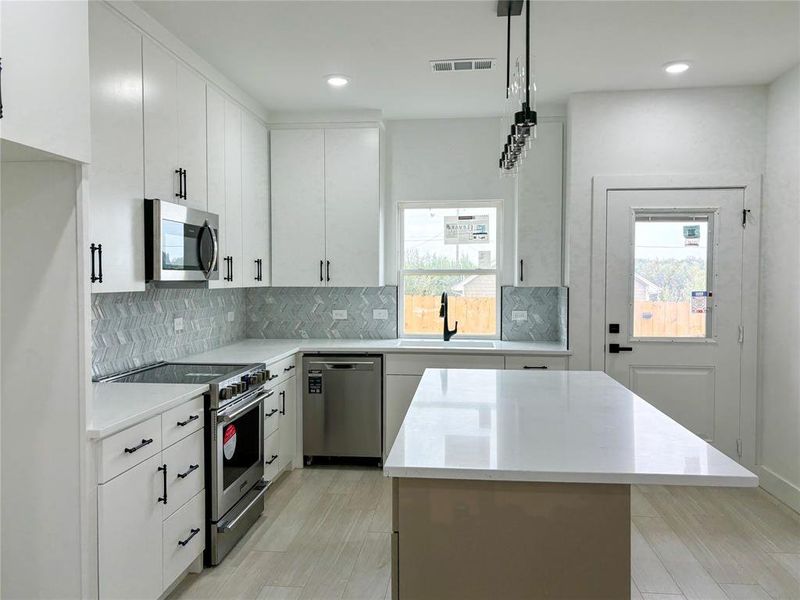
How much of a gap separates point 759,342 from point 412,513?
132 inches

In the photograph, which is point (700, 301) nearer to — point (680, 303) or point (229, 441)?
point (680, 303)

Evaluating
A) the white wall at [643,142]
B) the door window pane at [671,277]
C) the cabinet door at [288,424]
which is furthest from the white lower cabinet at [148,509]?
the door window pane at [671,277]

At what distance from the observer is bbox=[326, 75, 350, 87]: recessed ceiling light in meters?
→ 3.73

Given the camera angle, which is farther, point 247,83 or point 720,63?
point 247,83

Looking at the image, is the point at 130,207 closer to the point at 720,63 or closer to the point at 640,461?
the point at 640,461

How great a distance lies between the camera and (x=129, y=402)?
2357 mm

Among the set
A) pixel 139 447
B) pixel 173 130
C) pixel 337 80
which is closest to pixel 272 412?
pixel 139 447

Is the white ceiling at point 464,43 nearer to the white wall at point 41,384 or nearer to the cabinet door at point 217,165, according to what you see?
the cabinet door at point 217,165

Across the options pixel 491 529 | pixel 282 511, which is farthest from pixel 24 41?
→ pixel 282 511

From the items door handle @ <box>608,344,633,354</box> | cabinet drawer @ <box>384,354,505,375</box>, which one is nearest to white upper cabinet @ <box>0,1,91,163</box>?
cabinet drawer @ <box>384,354,505,375</box>

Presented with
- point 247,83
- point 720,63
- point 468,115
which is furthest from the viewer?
point 468,115

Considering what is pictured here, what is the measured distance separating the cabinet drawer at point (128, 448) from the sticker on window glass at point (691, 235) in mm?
3537

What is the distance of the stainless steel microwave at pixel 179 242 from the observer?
279 cm

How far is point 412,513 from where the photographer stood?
5.75ft
